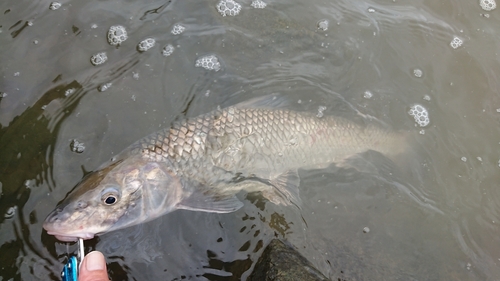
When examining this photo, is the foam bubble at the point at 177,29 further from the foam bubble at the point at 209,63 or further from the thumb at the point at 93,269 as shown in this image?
the thumb at the point at 93,269

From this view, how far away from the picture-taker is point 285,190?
362cm

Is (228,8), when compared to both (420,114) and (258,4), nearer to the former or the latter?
(258,4)

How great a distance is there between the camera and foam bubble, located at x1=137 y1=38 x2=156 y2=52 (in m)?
4.28

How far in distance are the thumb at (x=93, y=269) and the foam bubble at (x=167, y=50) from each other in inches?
105

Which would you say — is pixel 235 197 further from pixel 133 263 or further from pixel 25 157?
pixel 25 157

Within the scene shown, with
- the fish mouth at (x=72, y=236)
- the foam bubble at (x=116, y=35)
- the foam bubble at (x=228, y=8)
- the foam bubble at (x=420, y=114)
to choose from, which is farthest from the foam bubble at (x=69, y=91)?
the foam bubble at (x=420, y=114)

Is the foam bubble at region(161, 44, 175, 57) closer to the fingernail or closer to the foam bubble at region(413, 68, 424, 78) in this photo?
the fingernail

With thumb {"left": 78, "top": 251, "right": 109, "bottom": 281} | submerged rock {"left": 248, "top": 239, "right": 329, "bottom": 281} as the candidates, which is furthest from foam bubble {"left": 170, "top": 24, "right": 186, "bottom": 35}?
thumb {"left": 78, "top": 251, "right": 109, "bottom": 281}

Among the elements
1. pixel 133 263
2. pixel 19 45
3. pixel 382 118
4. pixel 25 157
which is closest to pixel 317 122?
pixel 382 118

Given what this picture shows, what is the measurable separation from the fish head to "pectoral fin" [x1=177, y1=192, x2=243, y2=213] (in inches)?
4.4

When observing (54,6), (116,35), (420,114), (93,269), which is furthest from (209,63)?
(93,269)

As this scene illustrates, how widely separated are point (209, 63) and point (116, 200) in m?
2.09

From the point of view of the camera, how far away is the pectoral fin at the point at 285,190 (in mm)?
3572

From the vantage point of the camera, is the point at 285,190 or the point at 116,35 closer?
the point at 285,190
